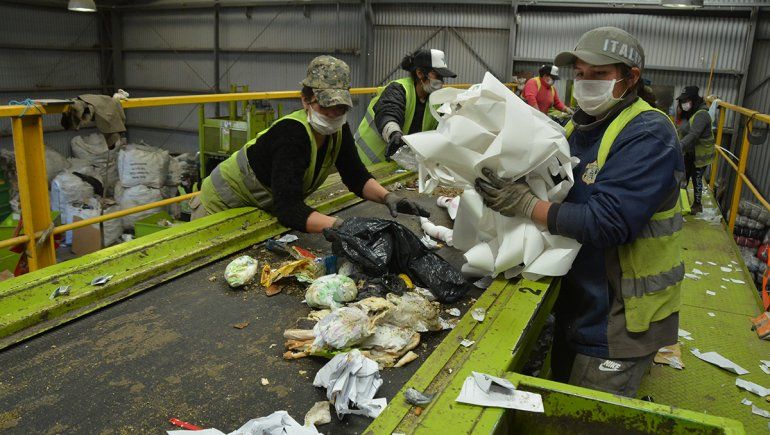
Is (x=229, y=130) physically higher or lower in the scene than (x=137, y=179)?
higher

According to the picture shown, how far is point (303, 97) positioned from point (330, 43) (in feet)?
34.4

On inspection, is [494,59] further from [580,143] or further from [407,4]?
[580,143]

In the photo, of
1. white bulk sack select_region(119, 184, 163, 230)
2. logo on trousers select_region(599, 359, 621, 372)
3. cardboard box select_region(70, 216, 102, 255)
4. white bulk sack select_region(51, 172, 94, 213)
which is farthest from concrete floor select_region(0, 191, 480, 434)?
white bulk sack select_region(51, 172, 94, 213)

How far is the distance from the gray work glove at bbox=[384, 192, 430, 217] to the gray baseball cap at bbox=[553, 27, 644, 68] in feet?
3.93

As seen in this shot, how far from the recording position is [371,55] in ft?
40.2

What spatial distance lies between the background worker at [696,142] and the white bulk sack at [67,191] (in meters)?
9.64

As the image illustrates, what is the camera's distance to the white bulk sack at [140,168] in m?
10.5

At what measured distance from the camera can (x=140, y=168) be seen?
1060cm

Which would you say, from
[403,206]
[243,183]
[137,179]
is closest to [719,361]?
[403,206]

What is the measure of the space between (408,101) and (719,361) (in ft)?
8.41

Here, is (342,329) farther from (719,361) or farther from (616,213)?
(719,361)

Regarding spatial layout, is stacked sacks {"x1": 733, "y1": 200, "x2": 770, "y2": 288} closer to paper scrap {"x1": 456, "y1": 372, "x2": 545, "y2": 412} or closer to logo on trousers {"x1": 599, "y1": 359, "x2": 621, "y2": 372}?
logo on trousers {"x1": 599, "y1": 359, "x2": 621, "y2": 372}

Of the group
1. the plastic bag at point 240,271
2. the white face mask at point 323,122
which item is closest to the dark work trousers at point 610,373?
the plastic bag at point 240,271

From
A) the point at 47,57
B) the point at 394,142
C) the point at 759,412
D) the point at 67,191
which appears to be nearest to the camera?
the point at 759,412
